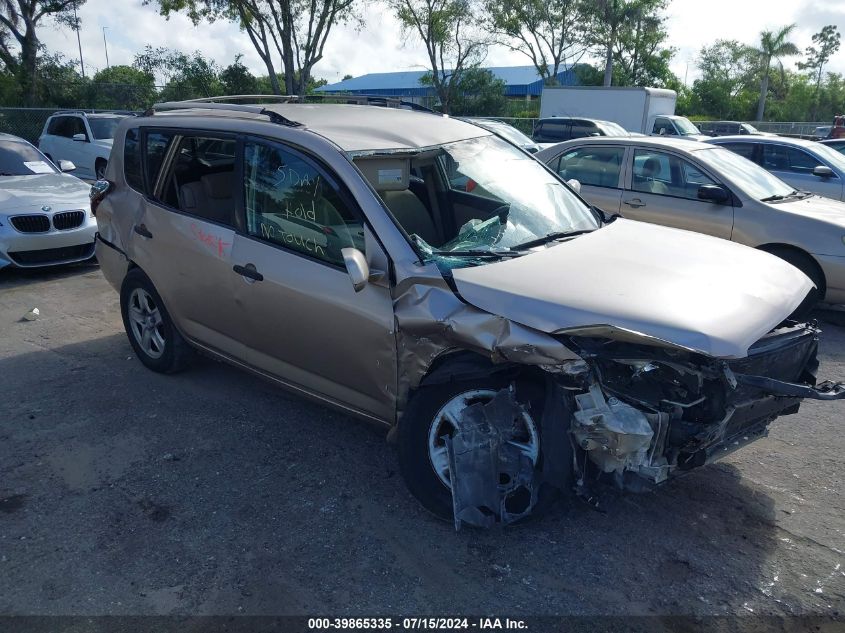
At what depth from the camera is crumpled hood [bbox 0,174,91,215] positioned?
7918 millimetres

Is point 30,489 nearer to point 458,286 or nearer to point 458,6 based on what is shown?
point 458,286

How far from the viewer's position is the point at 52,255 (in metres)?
8.10

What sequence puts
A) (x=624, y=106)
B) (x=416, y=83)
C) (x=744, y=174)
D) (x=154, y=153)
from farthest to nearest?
(x=416, y=83) < (x=624, y=106) < (x=744, y=174) < (x=154, y=153)

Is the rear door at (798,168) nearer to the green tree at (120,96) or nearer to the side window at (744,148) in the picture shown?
the side window at (744,148)

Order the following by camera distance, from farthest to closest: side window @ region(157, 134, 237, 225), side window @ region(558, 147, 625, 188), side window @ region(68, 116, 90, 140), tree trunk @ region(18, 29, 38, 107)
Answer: tree trunk @ region(18, 29, 38, 107) → side window @ region(68, 116, 90, 140) → side window @ region(558, 147, 625, 188) → side window @ region(157, 134, 237, 225)

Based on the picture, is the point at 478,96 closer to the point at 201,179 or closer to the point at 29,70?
the point at 29,70

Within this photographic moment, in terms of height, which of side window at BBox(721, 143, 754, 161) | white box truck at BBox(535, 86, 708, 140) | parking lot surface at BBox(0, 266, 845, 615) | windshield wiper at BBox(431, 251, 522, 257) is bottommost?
parking lot surface at BBox(0, 266, 845, 615)

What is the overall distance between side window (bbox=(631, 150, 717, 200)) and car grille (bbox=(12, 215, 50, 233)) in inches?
267

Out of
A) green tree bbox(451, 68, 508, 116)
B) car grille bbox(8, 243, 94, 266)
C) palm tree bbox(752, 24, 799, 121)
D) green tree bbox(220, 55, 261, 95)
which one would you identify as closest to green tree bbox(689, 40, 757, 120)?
palm tree bbox(752, 24, 799, 121)

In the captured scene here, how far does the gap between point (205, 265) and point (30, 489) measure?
1.60m

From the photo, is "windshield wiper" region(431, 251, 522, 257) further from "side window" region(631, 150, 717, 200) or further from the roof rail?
"side window" region(631, 150, 717, 200)

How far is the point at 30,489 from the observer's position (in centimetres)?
378

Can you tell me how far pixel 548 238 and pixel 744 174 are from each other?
4.53m

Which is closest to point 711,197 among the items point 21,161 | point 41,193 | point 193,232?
point 193,232
